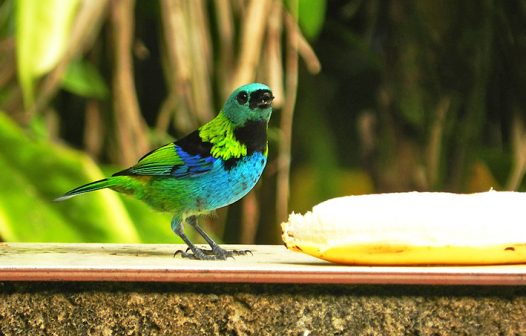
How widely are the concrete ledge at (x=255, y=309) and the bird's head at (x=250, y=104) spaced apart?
28cm

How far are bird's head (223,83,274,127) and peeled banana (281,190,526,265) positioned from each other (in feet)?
0.56

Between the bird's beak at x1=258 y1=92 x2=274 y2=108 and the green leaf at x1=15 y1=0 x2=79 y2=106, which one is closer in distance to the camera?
the bird's beak at x1=258 y1=92 x2=274 y2=108

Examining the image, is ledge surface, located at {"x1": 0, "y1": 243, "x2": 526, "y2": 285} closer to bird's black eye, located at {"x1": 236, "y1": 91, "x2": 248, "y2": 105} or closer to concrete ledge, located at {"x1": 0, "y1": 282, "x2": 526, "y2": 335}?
concrete ledge, located at {"x1": 0, "y1": 282, "x2": 526, "y2": 335}

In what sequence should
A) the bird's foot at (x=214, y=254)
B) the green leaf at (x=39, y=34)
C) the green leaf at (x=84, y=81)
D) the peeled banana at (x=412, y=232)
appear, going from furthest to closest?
the green leaf at (x=84, y=81) < the green leaf at (x=39, y=34) < the bird's foot at (x=214, y=254) < the peeled banana at (x=412, y=232)

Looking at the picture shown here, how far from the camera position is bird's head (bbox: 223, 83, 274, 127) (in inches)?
41.6

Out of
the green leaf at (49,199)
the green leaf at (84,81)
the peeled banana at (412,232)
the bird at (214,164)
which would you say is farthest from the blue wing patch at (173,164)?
the green leaf at (84,81)

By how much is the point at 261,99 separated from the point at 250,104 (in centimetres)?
2

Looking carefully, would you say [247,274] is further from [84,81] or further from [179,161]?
[84,81]

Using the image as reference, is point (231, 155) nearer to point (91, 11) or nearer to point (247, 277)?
point (247, 277)

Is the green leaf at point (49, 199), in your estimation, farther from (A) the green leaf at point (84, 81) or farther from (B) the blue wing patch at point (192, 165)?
(B) the blue wing patch at point (192, 165)

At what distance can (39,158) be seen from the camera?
5.67 ft

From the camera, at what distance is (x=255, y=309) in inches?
32.3

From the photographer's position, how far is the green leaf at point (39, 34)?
5.40 feet

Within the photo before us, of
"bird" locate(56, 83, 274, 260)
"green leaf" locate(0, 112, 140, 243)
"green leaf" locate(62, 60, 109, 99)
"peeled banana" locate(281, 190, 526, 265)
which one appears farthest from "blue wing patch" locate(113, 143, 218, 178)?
"green leaf" locate(62, 60, 109, 99)
